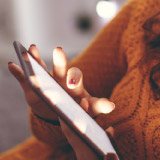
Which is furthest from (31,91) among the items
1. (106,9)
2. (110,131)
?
(106,9)

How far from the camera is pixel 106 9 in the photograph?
254 centimetres

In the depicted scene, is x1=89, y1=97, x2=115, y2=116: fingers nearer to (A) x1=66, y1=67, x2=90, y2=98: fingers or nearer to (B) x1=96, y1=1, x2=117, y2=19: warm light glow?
(A) x1=66, y1=67, x2=90, y2=98: fingers

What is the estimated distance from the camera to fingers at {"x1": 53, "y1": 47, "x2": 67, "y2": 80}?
0.48 meters

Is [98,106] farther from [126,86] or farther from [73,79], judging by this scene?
[126,86]

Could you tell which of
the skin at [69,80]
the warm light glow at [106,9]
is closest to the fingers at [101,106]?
the skin at [69,80]

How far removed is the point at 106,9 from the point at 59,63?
218 centimetres

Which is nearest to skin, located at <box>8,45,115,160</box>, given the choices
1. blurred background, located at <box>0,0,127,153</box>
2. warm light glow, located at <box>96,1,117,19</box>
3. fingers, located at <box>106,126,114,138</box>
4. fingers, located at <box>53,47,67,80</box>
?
fingers, located at <box>53,47,67,80</box>

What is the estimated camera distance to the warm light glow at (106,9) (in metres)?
2.44

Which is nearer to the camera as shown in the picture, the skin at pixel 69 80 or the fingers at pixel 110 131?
the skin at pixel 69 80

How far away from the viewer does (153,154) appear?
0.57 meters

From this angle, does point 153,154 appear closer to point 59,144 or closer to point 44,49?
point 59,144

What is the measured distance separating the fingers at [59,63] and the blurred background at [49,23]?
177 centimetres

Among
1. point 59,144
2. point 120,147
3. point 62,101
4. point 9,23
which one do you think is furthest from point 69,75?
point 9,23

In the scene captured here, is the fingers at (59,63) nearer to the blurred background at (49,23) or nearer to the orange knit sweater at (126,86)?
the orange knit sweater at (126,86)
